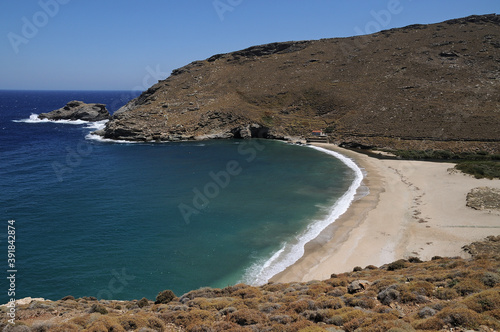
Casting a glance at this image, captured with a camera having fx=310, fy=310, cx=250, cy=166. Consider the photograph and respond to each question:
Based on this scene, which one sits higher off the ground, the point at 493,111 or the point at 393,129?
the point at 493,111

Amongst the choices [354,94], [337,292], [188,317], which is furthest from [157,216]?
[354,94]

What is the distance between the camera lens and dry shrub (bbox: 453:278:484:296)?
1107 cm

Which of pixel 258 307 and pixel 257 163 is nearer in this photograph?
pixel 258 307

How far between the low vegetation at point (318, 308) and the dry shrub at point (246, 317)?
0.03 m

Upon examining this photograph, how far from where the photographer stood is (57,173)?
127 ft

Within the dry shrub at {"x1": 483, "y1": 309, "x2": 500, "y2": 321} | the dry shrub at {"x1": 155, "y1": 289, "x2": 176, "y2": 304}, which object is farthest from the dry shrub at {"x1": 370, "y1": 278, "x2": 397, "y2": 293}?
the dry shrub at {"x1": 155, "y1": 289, "x2": 176, "y2": 304}

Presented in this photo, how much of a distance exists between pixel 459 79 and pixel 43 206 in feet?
252

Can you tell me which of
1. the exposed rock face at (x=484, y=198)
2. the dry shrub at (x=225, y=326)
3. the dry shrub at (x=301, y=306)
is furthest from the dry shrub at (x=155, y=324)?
the exposed rock face at (x=484, y=198)

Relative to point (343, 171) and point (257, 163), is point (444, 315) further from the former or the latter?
point (257, 163)

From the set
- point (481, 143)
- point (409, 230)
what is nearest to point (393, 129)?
point (481, 143)

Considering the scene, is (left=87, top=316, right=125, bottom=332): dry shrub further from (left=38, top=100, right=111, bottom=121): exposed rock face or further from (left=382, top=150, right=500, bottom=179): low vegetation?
(left=38, top=100, right=111, bottom=121): exposed rock face

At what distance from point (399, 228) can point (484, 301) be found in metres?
14.7

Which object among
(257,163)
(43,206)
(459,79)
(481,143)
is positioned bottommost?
(43,206)

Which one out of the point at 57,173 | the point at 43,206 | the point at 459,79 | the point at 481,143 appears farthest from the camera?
the point at 459,79
